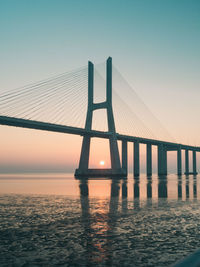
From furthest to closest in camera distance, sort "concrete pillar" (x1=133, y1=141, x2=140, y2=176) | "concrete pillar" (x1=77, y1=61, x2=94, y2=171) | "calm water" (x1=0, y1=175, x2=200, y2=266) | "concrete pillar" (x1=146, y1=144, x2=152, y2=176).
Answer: "concrete pillar" (x1=146, y1=144, x2=152, y2=176), "concrete pillar" (x1=133, y1=141, x2=140, y2=176), "concrete pillar" (x1=77, y1=61, x2=94, y2=171), "calm water" (x1=0, y1=175, x2=200, y2=266)

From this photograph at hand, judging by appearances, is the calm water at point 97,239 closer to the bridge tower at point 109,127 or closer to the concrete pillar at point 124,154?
the bridge tower at point 109,127

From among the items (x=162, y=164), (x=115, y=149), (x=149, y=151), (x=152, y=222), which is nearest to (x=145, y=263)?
(x=152, y=222)

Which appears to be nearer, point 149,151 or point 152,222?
point 152,222

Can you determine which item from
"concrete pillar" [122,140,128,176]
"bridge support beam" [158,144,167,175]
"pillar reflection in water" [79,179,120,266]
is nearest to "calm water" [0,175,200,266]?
"pillar reflection in water" [79,179,120,266]

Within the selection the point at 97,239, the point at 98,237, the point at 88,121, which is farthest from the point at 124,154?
the point at 97,239

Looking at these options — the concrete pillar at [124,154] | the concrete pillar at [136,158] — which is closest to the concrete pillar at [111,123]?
the concrete pillar at [124,154]

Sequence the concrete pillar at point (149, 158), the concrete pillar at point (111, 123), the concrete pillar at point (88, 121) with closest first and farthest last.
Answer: the concrete pillar at point (111, 123) < the concrete pillar at point (88, 121) < the concrete pillar at point (149, 158)

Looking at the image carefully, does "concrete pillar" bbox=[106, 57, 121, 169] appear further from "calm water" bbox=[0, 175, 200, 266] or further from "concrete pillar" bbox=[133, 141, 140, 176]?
"calm water" bbox=[0, 175, 200, 266]

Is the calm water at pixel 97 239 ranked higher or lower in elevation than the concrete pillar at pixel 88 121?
lower

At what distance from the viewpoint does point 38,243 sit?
17.9ft

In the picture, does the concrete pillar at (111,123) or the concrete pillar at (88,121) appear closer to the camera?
the concrete pillar at (111,123)

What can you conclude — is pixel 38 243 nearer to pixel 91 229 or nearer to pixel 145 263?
pixel 91 229

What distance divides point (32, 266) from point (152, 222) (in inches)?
177

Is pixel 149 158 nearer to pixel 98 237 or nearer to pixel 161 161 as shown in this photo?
pixel 161 161
